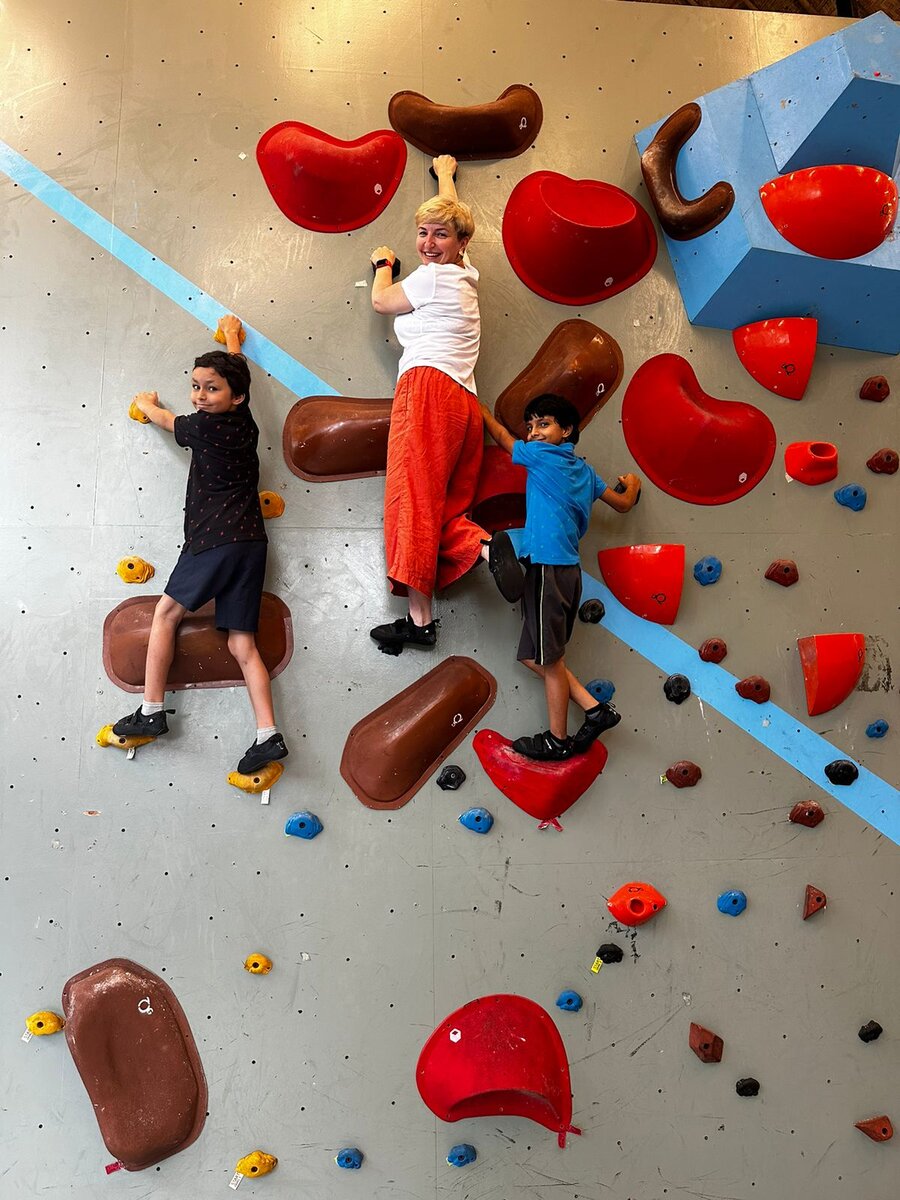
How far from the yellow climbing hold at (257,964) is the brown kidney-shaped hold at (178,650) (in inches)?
31.6

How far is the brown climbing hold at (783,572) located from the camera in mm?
2863

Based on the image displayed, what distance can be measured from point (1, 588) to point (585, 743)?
6.14ft

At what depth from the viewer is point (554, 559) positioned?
2.52 metres

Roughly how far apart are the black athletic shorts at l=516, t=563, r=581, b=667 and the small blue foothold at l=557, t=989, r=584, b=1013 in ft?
3.29

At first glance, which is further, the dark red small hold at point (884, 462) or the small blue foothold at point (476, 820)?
the dark red small hold at point (884, 462)

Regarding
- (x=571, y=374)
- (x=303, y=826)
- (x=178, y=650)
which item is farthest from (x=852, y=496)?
(x=178, y=650)

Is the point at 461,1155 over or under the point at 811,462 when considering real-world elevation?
under

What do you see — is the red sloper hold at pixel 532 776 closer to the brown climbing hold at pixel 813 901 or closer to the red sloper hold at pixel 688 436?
the brown climbing hold at pixel 813 901

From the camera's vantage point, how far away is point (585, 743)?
8.63 feet

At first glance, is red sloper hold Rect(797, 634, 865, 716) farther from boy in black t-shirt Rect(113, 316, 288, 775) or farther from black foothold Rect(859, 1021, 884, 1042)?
boy in black t-shirt Rect(113, 316, 288, 775)

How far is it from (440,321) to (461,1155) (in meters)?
2.49

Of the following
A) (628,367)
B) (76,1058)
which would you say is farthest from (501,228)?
(76,1058)

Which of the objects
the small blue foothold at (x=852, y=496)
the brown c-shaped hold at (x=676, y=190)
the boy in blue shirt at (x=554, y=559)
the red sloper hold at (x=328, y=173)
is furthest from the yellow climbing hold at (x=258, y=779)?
the brown c-shaped hold at (x=676, y=190)

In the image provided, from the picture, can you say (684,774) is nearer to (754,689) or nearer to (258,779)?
(754,689)
